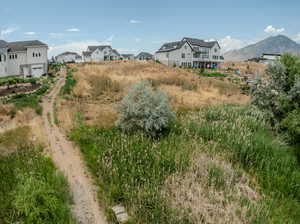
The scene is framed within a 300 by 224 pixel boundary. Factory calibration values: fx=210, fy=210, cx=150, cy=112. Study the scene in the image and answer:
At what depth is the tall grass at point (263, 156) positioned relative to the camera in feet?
18.5

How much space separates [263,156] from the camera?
7523mm

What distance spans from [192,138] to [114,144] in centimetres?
311

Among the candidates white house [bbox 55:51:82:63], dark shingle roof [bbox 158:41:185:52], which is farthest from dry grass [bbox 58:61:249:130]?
white house [bbox 55:51:82:63]

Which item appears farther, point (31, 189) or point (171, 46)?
point (171, 46)

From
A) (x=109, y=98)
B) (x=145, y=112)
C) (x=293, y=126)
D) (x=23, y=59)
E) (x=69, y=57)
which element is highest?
(x=69, y=57)

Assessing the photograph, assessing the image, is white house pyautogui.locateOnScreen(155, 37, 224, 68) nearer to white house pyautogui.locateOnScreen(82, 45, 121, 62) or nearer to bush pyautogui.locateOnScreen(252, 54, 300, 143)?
white house pyautogui.locateOnScreen(82, 45, 121, 62)

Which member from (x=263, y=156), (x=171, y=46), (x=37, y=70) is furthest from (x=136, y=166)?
(x=171, y=46)

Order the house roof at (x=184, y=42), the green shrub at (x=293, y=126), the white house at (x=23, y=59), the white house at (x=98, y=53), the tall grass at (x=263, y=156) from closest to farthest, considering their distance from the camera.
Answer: the tall grass at (x=263, y=156) → the green shrub at (x=293, y=126) → the white house at (x=23, y=59) → the house roof at (x=184, y=42) → the white house at (x=98, y=53)

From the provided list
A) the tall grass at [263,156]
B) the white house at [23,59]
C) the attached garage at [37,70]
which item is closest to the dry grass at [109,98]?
the tall grass at [263,156]

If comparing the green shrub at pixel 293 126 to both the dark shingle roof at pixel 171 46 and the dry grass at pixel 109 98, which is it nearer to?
the dry grass at pixel 109 98

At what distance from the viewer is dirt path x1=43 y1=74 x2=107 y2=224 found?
504 centimetres

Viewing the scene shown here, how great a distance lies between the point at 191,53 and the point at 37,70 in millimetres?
33632

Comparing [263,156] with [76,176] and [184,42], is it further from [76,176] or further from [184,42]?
[184,42]

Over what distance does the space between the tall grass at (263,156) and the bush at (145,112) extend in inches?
55.8
